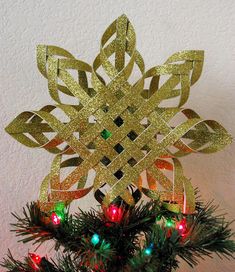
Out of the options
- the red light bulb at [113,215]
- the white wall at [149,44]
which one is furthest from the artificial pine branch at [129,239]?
the white wall at [149,44]

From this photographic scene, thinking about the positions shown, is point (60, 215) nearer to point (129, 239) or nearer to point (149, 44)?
point (129, 239)

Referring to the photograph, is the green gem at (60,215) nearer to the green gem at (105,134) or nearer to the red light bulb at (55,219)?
the red light bulb at (55,219)

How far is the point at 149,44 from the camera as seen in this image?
0.73 m

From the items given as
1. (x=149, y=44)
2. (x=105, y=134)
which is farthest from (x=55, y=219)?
(x=149, y=44)

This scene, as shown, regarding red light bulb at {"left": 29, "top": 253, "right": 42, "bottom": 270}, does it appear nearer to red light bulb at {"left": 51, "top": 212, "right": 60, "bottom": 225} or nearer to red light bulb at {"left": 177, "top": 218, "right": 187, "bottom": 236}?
red light bulb at {"left": 51, "top": 212, "right": 60, "bottom": 225}

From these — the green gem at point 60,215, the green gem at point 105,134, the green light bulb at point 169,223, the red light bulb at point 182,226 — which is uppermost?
the green gem at point 105,134

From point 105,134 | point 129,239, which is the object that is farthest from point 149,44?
point 129,239

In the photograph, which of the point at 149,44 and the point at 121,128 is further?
the point at 149,44

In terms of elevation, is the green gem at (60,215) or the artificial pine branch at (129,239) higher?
the green gem at (60,215)

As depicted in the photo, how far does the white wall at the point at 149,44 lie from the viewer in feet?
2.35

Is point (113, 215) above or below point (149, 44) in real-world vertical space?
below

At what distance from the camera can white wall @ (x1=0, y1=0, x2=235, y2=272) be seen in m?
0.71

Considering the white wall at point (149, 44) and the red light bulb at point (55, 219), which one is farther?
the white wall at point (149, 44)

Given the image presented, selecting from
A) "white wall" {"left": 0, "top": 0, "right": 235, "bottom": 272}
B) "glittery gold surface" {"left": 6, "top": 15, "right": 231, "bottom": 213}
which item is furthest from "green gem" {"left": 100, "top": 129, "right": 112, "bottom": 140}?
"white wall" {"left": 0, "top": 0, "right": 235, "bottom": 272}
